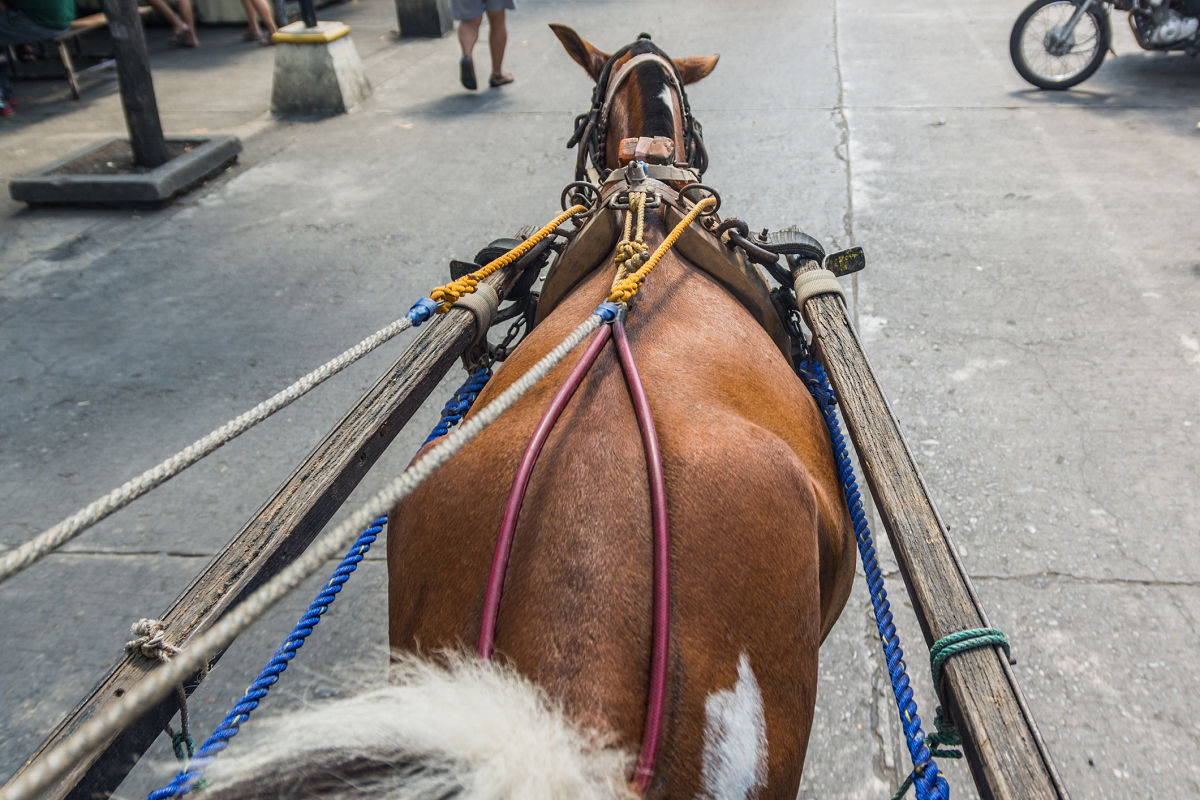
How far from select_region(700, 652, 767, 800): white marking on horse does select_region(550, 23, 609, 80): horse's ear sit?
2.24 m

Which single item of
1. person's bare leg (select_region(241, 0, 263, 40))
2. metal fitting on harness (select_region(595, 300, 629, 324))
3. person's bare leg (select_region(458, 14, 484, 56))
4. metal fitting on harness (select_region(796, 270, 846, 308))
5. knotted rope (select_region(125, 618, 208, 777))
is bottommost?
knotted rope (select_region(125, 618, 208, 777))

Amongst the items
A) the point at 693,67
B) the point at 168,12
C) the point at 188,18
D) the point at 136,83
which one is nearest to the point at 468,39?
the point at 136,83

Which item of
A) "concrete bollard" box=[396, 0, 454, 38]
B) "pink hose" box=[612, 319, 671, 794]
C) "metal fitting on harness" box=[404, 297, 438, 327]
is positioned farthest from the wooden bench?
"pink hose" box=[612, 319, 671, 794]

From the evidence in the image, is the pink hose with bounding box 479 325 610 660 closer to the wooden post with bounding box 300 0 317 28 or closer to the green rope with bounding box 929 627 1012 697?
the green rope with bounding box 929 627 1012 697

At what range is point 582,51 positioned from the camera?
2.66m

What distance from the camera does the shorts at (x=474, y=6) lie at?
21.1 ft

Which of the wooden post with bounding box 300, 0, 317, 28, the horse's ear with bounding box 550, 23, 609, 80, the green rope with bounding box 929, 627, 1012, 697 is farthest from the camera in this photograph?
the wooden post with bounding box 300, 0, 317, 28

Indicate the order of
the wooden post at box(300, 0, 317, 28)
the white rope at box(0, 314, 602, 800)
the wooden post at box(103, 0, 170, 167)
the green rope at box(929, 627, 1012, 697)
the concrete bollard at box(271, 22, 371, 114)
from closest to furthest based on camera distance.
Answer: the white rope at box(0, 314, 602, 800), the green rope at box(929, 627, 1012, 697), the wooden post at box(103, 0, 170, 167), the wooden post at box(300, 0, 317, 28), the concrete bollard at box(271, 22, 371, 114)

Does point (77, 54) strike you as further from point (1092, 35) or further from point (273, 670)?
point (1092, 35)

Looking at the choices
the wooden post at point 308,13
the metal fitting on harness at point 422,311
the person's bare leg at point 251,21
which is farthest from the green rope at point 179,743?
the person's bare leg at point 251,21

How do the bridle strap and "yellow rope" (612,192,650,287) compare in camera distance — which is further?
the bridle strap

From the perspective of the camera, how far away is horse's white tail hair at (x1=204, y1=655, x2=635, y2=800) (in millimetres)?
716

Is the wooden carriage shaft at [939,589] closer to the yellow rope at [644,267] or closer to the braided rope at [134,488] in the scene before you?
the yellow rope at [644,267]

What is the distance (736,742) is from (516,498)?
0.39m
